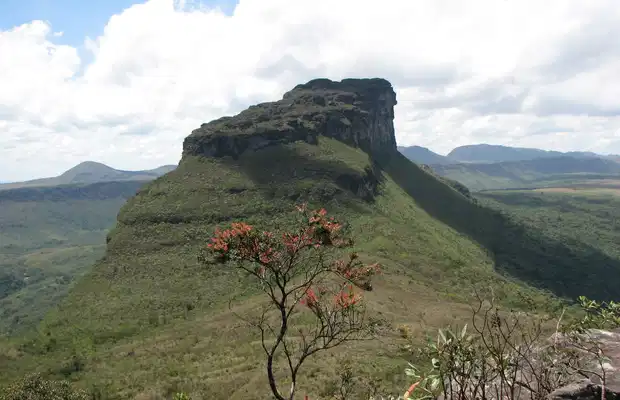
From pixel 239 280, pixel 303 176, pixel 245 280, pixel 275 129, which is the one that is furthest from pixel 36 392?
pixel 275 129

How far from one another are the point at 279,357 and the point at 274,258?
1402 inches

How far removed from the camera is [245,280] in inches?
3674

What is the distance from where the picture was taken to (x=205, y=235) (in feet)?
386

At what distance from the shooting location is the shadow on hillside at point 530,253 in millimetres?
143500

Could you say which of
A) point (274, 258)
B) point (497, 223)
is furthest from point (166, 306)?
point (497, 223)

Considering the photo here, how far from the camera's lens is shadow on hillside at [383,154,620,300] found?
5650 inches

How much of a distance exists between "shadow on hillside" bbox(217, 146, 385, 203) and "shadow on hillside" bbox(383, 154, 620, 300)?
4336 centimetres

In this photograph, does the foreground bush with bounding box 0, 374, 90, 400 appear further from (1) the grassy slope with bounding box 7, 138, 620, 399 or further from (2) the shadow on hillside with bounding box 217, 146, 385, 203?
(2) the shadow on hillside with bounding box 217, 146, 385, 203

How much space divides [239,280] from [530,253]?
17208cm

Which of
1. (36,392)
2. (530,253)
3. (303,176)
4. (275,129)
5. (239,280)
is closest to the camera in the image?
(239,280)

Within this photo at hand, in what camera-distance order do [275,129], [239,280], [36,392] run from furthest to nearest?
[275,129]
[36,392]
[239,280]

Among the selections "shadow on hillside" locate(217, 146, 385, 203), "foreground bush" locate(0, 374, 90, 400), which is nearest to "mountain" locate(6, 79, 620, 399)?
"shadow on hillside" locate(217, 146, 385, 203)

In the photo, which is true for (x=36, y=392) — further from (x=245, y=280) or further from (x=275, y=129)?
(x=275, y=129)

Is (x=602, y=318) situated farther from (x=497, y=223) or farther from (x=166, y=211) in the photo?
(x=497, y=223)
